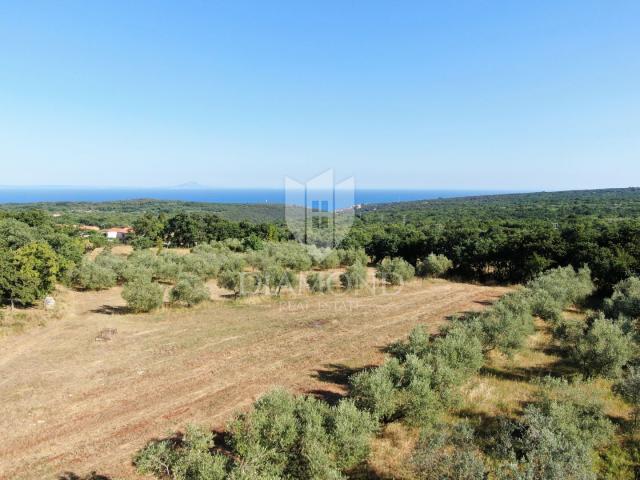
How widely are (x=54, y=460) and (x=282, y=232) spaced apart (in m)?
51.1

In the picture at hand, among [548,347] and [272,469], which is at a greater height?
[272,469]

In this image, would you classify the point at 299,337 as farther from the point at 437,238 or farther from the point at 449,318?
the point at 437,238

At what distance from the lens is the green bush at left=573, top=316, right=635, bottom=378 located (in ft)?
40.6

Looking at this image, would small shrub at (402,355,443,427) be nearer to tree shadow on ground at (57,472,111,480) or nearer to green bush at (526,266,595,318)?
tree shadow on ground at (57,472,111,480)

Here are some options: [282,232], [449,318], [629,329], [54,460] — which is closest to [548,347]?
[629,329]

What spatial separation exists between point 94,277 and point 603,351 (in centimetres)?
3229

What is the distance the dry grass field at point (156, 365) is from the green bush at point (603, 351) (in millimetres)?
7525

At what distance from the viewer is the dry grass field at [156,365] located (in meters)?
10.3

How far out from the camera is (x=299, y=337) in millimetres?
19031

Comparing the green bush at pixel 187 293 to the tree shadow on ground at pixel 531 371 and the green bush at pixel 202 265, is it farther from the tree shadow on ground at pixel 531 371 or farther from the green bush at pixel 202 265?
the tree shadow on ground at pixel 531 371

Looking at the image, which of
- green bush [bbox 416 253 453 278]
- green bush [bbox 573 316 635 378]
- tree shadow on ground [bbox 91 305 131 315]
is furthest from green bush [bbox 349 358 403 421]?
green bush [bbox 416 253 453 278]

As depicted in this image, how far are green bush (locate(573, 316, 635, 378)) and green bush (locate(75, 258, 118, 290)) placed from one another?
102 feet

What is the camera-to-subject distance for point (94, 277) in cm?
2947

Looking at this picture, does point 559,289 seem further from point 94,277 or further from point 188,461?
point 94,277
